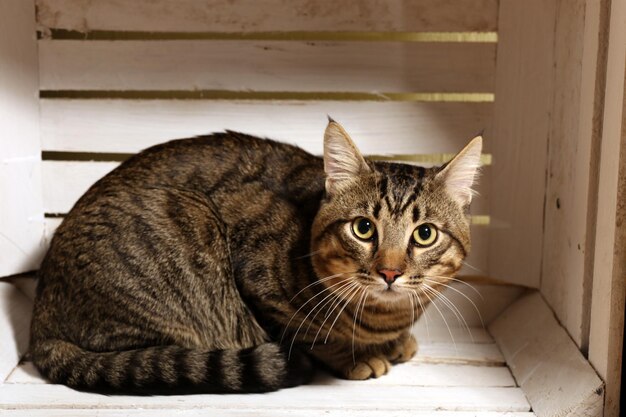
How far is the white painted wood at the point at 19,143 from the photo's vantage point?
7.52ft

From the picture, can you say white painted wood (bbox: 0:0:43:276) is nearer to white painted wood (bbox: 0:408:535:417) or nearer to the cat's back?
the cat's back

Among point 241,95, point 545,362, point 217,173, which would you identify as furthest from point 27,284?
point 545,362

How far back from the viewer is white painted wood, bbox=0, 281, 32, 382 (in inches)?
83.9

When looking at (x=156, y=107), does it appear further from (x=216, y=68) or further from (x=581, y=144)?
(x=581, y=144)

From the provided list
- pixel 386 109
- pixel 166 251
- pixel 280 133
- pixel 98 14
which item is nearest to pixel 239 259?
pixel 166 251

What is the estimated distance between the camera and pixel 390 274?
1846mm

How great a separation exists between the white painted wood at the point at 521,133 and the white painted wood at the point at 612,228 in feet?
1.53

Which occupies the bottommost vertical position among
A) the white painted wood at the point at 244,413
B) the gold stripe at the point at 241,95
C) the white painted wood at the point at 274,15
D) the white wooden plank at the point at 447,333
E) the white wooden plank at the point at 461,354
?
the white painted wood at the point at 244,413

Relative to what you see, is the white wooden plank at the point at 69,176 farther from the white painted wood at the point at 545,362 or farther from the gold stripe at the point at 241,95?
the white painted wood at the point at 545,362

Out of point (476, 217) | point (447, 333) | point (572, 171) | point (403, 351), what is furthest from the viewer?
point (476, 217)

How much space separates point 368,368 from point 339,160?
576mm

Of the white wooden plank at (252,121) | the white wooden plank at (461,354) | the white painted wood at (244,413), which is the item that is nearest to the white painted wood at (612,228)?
the white painted wood at (244,413)

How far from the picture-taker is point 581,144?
2.01 m

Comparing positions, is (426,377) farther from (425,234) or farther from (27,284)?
(27,284)
